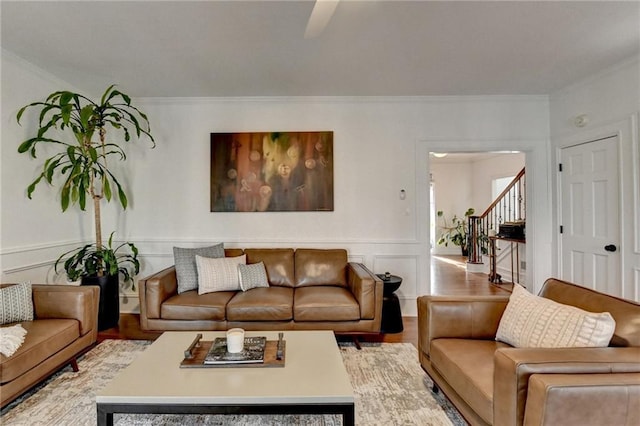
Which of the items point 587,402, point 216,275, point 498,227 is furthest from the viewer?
point 498,227

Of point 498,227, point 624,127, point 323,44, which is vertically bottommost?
point 498,227

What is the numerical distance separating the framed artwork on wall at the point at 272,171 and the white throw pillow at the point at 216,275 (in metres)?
0.92

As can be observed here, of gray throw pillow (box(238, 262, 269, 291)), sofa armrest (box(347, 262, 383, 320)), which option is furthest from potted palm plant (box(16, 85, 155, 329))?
sofa armrest (box(347, 262, 383, 320))

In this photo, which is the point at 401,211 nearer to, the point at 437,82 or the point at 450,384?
the point at 437,82

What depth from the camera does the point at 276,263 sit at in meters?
3.57

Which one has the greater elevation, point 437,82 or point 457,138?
point 437,82

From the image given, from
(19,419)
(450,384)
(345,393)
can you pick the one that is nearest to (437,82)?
(450,384)

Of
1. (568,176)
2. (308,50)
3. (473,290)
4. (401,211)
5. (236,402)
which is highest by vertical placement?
(308,50)

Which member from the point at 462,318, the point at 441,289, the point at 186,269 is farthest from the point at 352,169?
Result: the point at 441,289

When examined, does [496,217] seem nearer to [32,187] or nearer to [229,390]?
[229,390]

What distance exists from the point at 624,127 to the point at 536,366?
10.1ft

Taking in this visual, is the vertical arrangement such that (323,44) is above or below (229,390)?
above

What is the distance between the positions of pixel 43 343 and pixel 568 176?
16.7ft

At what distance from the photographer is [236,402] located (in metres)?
1.49
